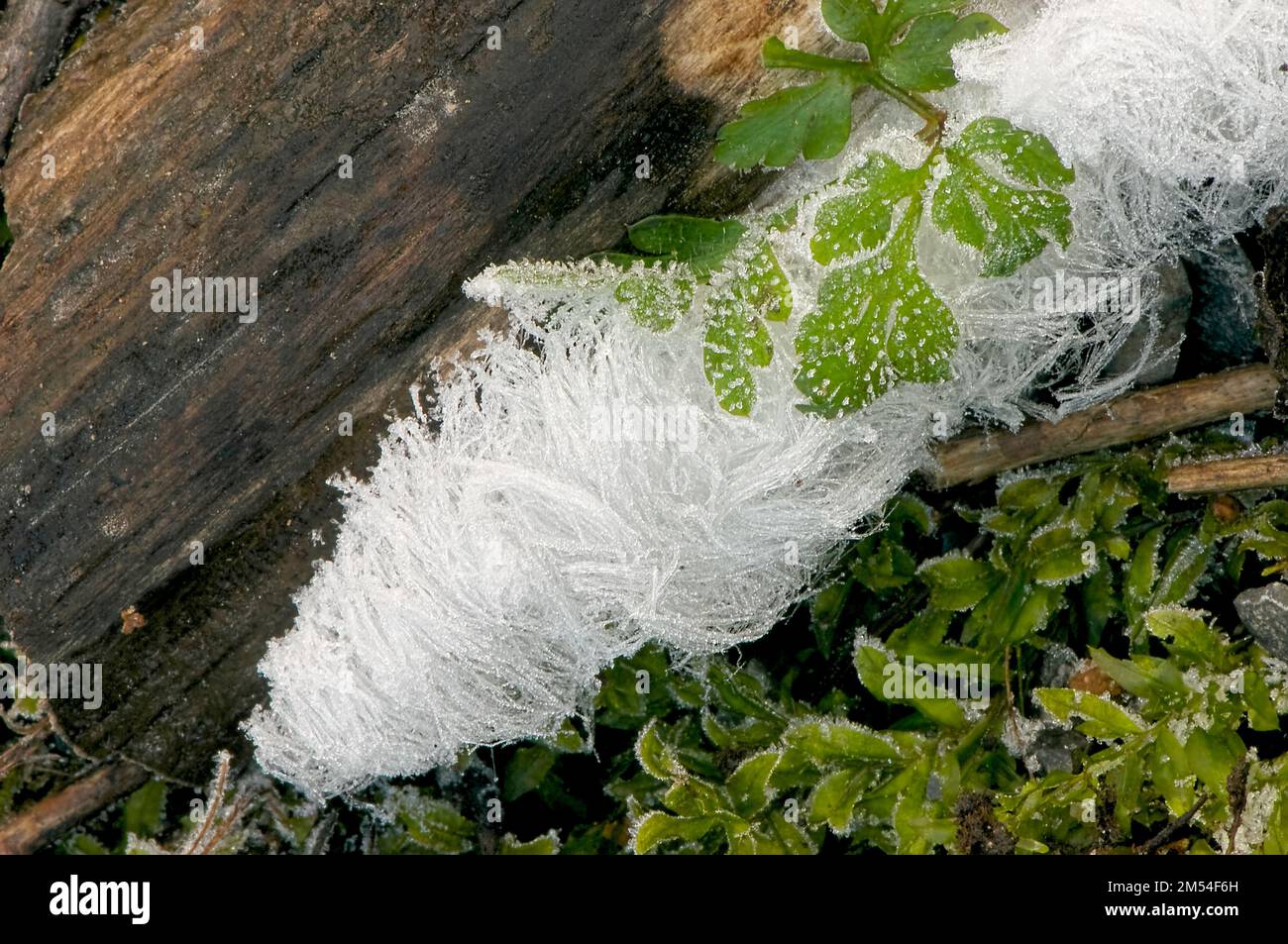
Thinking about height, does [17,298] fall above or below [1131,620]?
above

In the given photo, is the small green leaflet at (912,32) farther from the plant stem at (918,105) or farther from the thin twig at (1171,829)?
the thin twig at (1171,829)

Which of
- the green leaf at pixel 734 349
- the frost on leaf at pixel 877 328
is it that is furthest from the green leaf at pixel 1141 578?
the green leaf at pixel 734 349

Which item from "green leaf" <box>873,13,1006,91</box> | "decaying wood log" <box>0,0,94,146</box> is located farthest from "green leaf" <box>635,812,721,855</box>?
"decaying wood log" <box>0,0,94,146</box>

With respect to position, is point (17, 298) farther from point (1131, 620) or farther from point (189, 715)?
point (1131, 620)

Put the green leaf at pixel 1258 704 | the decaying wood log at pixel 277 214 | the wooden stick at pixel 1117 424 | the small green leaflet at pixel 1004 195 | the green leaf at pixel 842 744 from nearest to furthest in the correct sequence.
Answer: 1. the small green leaflet at pixel 1004 195
2. the decaying wood log at pixel 277 214
3. the green leaf at pixel 1258 704
4. the wooden stick at pixel 1117 424
5. the green leaf at pixel 842 744

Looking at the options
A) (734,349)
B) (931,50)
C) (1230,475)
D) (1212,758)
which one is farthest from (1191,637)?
(931,50)

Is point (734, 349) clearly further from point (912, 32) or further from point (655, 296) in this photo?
point (912, 32)

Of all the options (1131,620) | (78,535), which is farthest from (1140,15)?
(78,535)
